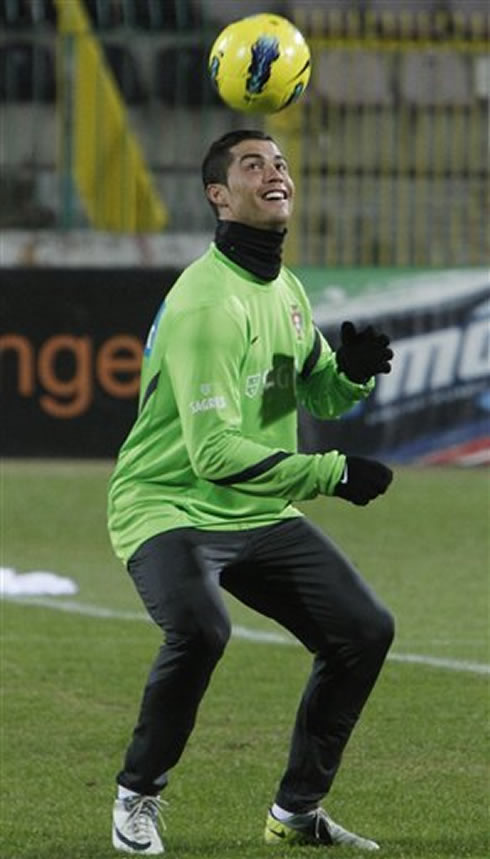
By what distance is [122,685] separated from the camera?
31.8 feet

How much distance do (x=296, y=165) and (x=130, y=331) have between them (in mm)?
2460

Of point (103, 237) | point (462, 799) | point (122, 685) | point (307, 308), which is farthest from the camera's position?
point (103, 237)

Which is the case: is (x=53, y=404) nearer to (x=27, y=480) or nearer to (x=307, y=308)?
(x=27, y=480)

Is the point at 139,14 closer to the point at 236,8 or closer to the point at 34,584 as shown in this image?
the point at 236,8

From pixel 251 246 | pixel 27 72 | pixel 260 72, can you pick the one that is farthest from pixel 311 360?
pixel 27 72

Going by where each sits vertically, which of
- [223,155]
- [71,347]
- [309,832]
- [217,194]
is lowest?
[71,347]

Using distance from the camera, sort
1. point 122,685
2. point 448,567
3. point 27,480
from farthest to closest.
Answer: point 27,480 < point 448,567 < point 122,685

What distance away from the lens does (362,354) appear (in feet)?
22.1

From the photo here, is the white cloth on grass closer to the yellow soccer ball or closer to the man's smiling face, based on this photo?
the yellow soccer ball

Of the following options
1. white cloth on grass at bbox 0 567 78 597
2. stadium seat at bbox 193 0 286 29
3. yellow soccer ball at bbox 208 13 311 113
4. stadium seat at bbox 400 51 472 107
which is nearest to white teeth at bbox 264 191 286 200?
yellow soccer ball at bbox 208 13 311 113

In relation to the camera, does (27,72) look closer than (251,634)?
No

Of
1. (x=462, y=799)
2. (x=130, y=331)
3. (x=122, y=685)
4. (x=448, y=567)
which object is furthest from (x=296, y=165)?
(x=462, y=799)

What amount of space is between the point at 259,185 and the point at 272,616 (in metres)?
1.26

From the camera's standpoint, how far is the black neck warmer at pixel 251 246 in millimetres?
6523
